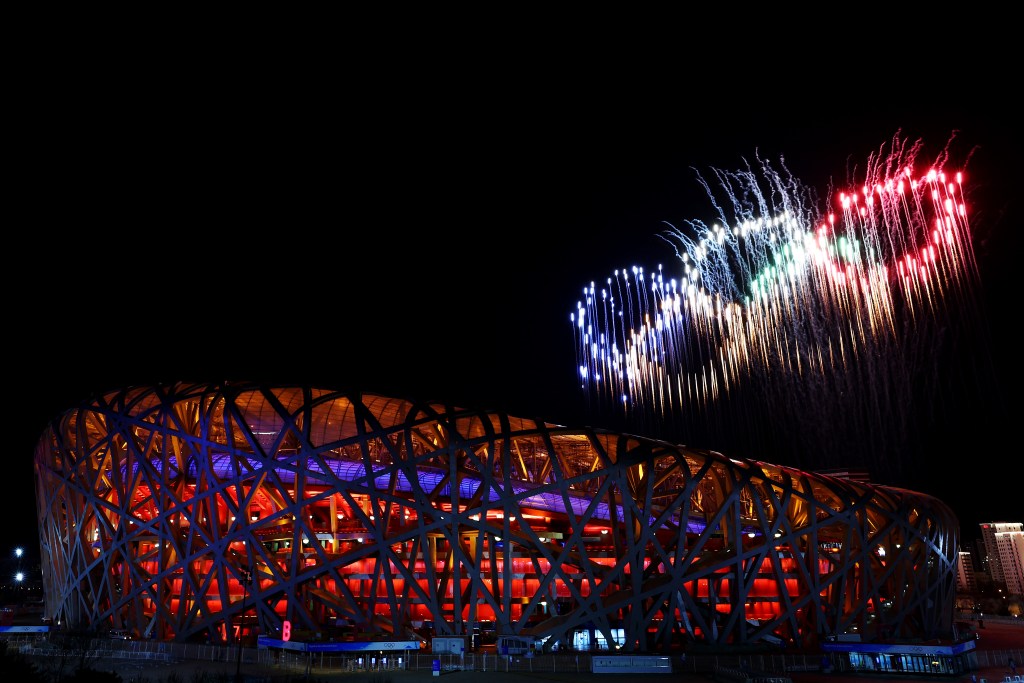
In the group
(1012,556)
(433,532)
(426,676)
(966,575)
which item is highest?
(433,532)

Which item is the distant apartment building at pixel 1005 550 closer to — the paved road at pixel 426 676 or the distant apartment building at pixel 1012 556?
the distant apartment building at pixel 1012 556

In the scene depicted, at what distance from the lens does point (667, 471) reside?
45.6m

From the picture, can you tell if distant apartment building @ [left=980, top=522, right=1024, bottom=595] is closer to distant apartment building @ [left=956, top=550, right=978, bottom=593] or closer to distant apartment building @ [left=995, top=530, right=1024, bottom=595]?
distant apartment building @ [left=995, top=530, right=1024, bottom=595]

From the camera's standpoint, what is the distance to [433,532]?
→ 45.4 metres

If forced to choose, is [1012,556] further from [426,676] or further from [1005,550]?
[426,676]

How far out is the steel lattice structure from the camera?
42.0m

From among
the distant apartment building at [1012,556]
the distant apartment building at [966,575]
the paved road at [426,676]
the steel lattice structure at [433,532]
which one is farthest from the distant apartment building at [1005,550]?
the paved road at [426,676]

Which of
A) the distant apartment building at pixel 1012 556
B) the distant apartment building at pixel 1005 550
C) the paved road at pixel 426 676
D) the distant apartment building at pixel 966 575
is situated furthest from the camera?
the distant apartment building at pixel 966 575

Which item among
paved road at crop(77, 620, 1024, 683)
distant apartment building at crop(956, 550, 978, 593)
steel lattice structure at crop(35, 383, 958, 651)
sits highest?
steel lattice structure at crop(35, 383, 958, 651)

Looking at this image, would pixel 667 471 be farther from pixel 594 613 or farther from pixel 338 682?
pixel 338 682

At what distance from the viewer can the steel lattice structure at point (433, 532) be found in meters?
42.0

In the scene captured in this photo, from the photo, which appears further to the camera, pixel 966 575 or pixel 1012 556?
pixel 966 575

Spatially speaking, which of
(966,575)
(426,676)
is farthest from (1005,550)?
(426,676)

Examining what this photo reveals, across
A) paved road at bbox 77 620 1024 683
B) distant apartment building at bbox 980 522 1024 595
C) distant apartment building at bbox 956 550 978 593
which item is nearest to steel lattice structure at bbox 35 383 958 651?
paved road at bbox 77 620 1024 683
